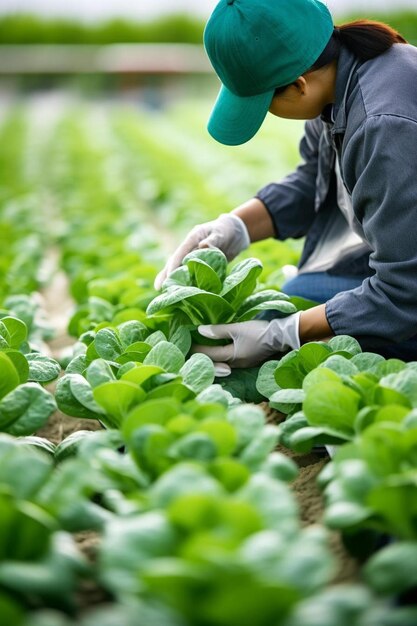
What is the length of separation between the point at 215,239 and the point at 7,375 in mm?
1055

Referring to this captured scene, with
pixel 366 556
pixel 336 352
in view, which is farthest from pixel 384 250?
pixel 366 556

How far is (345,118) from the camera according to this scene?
2246 mm

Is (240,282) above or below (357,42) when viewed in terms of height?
→ below

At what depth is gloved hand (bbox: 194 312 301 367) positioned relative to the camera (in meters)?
2.30

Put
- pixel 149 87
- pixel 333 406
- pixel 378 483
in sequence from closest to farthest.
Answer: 1. pixel 378 483
2. pixel 333 406
3. pixel 149 87

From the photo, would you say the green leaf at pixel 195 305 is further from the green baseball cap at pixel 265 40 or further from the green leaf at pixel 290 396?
the green baseball cap at pixel 265 40

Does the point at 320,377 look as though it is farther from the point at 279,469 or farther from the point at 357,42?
the point at 357,42

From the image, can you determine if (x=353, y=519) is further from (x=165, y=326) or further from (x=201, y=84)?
(x=201, y=84)

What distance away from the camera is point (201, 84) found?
20.6 metres

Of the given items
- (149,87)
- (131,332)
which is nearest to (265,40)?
(131,332)

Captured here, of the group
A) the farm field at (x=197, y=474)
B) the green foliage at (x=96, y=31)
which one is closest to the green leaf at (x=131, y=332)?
the farm field at (x=197, y=474)

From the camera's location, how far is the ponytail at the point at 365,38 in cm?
226

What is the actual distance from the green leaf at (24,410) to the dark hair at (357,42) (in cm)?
106

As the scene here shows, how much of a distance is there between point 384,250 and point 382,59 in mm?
542
